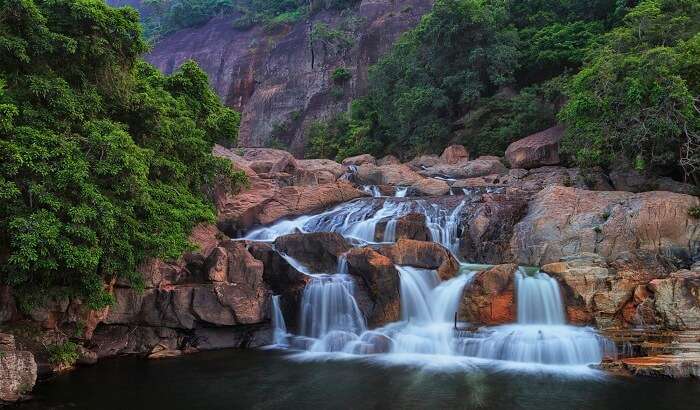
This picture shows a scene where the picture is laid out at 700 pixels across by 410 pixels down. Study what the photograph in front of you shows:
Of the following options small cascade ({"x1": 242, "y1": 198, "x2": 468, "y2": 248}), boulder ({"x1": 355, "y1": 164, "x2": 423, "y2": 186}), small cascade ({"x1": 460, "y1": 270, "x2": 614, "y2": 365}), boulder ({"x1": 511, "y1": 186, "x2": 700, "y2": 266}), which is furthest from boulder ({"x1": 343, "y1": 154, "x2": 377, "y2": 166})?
small cascade ({"x1": 460, "y1": 270, "x2": 614, "y2": 365})

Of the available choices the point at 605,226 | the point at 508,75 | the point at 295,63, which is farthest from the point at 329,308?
the point at 295,63

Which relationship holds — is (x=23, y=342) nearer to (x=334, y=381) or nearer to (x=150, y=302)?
(x=150, y=302)

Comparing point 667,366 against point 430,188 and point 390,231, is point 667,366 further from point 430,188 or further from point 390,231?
point 430,188

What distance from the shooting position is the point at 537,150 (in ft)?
86.1

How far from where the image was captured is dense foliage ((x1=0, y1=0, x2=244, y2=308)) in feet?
32.1

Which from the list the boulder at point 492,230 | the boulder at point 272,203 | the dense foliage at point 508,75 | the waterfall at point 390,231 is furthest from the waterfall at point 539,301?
the boulder at point 272,203

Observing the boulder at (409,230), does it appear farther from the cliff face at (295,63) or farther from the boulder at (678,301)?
the cliff face at (295,63)

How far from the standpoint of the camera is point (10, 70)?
1095cm

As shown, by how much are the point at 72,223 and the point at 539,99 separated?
82.7ft

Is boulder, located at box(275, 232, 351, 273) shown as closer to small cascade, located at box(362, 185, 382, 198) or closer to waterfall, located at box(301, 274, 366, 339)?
waterfall, located at box(301, 274, 366, 339)

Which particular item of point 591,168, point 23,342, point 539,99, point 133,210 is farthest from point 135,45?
point 539,99

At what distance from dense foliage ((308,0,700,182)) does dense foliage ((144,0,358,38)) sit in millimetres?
19943

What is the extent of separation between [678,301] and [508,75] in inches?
833

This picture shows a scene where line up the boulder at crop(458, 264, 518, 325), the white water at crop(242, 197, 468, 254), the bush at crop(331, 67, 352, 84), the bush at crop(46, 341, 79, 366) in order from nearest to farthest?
1. the bush at crop(46, 341, 79, 366)
2. the boulder at crop(458, 264, 518, 325)
3. the white water at crop(242, 197, 468, 254)
4. the bush at crop(331, 67, 352, 84)
